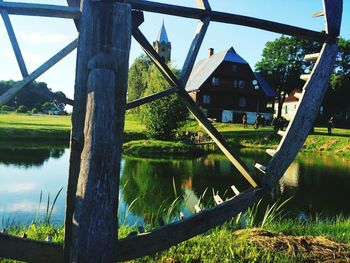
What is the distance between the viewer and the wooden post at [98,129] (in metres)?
2.61

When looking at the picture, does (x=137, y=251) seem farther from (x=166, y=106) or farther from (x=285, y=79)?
(x=285, y=79)

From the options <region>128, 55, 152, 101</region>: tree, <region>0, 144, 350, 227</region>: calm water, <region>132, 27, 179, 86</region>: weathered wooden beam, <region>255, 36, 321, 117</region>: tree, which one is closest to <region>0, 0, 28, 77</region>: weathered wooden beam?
<region>132, 27, 179, 86</region>: weathered wooden beam

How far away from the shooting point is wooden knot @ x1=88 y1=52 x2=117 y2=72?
8.62 feet

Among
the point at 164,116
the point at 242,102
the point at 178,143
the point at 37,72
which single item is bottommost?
the point at 178,143

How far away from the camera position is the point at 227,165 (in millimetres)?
21609

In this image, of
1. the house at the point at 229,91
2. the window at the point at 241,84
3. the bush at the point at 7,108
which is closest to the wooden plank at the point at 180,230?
the house at the point at 229,91

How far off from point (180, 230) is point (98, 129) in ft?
Result: 3.76

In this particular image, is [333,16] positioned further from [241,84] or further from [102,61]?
[241,84]

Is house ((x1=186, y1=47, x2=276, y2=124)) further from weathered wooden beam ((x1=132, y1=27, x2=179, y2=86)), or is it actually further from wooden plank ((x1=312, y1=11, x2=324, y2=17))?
weathered wooden beam ((x1=132, y1=27, x2=179, y2=86))

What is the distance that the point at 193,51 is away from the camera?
10.8 ft

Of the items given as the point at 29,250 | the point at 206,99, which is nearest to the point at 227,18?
the point at 29,250

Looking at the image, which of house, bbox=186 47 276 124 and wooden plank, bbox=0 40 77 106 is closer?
wooden plank, bbox=0 40 77 106

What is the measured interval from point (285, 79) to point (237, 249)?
4750 centimetres

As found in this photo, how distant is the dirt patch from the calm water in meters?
3.15
